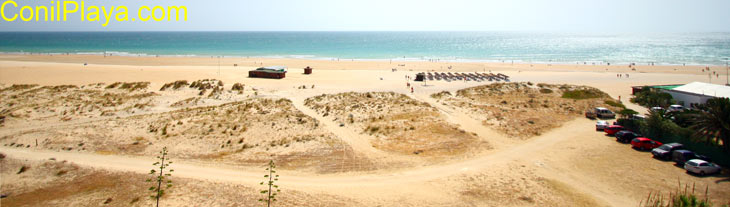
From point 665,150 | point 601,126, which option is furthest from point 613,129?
point 665,150

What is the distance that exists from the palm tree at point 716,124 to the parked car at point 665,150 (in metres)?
1.21

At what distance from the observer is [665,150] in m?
24.0

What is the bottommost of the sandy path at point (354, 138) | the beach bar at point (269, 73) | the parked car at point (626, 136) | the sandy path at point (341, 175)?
the sandy path at point (341, 175)

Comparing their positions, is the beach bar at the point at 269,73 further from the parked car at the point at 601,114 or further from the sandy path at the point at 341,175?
the parked car at the point at 601,114

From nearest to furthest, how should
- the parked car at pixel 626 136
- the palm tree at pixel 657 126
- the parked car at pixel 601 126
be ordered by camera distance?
the palm tree at pixel 657 126 → the parked car at pixel 626 136 → the parked car at pixel 601 126

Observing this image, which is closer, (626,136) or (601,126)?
(626,136)

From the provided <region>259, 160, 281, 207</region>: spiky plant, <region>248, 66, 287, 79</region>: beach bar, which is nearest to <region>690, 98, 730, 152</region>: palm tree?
<region>259, 160, 281, 207</region>: spiky plant

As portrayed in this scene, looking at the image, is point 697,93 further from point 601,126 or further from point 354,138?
point 354,138

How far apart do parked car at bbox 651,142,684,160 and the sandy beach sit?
0.50 meters

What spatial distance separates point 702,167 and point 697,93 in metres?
19.5

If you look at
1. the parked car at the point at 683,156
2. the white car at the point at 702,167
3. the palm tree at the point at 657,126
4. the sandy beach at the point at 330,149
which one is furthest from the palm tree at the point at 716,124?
the sandy beach at the point at 330,149

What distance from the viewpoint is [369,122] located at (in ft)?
107

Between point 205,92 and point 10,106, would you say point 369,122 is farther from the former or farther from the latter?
point 10,106

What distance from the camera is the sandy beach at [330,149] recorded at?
19.4 m
